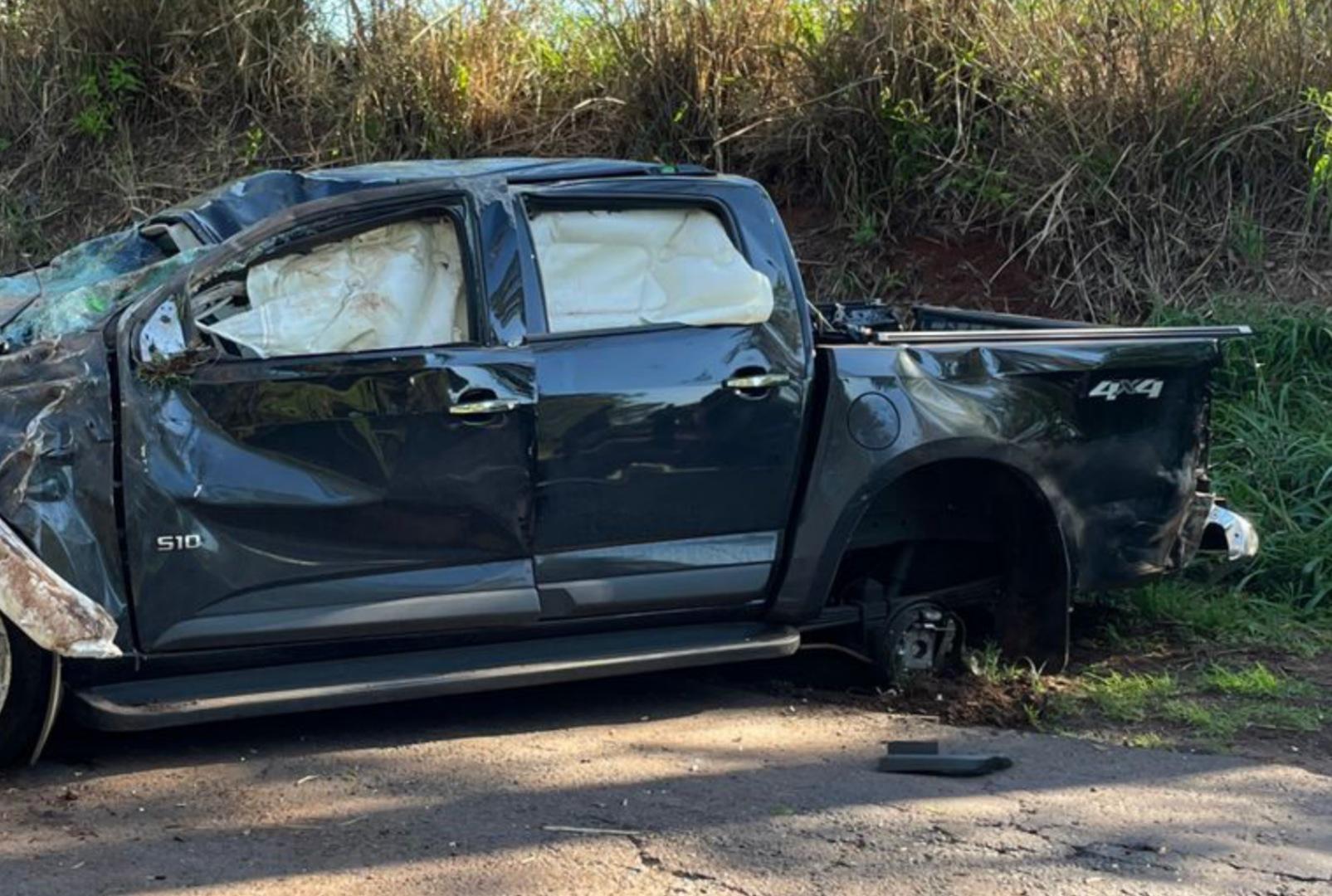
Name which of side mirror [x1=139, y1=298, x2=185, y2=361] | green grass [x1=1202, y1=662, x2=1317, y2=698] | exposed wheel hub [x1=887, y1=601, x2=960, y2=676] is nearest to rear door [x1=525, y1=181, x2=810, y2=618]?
exposed wheel hub [x1=887, y1=601, x2=960, y2=676]

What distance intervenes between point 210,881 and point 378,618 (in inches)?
45.0

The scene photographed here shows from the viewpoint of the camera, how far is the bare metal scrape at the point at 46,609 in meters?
4.48

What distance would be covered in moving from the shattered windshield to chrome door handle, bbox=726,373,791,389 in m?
1.88

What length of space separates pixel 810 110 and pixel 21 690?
709cm

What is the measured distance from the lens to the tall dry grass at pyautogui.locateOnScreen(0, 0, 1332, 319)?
1005 centimetres

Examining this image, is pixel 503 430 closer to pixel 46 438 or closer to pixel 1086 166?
pixel 46 438

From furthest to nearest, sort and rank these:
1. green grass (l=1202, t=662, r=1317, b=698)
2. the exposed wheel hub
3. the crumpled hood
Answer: green grass (l=1202, t=662, r=1317, b=698)
the exposed wheel hub
the crumpled hood

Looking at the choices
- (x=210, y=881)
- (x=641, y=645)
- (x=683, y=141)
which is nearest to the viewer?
(x=210, y=881)

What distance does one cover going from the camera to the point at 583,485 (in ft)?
17.5

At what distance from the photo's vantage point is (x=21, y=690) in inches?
187

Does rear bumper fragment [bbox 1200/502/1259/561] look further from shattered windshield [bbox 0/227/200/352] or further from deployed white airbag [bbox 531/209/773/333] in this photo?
shattered windshield [bbox 0/227/200/352]

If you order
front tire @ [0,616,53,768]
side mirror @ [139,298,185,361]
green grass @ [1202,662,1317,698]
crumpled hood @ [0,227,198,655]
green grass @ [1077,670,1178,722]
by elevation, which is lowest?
green grass @ [1202,662,1317,698]

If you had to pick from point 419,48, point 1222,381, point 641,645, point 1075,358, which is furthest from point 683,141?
point 641,645

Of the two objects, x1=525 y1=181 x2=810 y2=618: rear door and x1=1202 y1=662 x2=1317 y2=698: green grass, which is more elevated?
x1=525 y1=181 x2=810 y2=618: rear door
